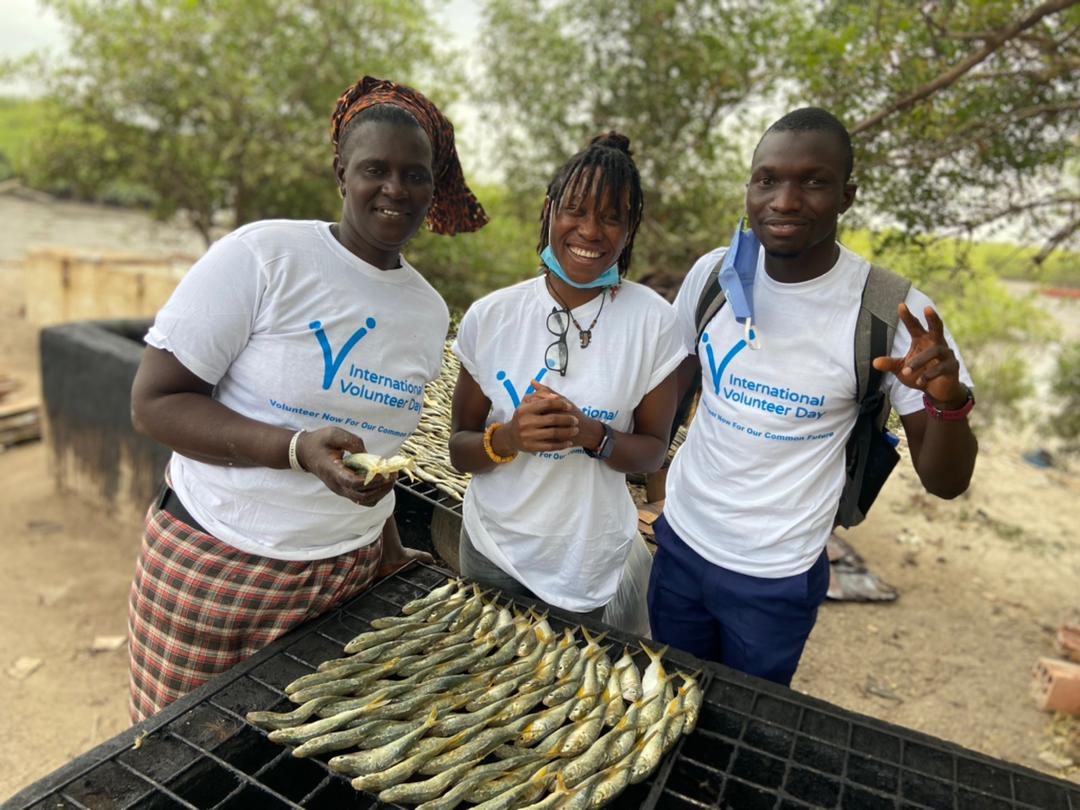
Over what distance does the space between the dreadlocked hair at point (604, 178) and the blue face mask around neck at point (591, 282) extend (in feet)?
0.36

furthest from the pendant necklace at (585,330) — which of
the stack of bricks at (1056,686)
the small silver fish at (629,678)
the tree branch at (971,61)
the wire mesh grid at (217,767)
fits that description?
the stack of bricks at (1056,686)

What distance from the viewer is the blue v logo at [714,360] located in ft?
8.51

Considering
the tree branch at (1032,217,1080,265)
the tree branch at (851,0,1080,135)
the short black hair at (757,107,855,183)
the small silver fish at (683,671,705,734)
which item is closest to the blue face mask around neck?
the short black hair at (757,107,855,183)

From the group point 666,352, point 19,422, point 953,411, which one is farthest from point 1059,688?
point 19,422

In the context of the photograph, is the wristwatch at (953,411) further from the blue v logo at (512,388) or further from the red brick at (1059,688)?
the red brick at (1059,688)

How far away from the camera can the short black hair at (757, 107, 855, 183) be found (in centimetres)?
236

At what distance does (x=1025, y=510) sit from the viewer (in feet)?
29.5

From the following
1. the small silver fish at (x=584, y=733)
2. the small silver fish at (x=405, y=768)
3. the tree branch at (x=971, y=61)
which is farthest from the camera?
the tree branch at (x=971, y=61)

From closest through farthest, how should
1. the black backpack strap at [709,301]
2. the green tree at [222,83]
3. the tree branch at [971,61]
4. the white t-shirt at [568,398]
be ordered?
the white t-shirt at [568,398], the black backpack strap at [709,301], the tree branch at [971,61], the green tree at [222,83]

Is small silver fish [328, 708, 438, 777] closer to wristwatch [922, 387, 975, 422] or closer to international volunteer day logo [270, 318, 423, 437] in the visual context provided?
international volunteer day logo [270, 318, 423, 437]

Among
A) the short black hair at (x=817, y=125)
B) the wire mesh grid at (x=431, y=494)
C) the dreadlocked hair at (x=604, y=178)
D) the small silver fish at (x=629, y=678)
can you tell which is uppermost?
the short black hair at (x=817, y=125)

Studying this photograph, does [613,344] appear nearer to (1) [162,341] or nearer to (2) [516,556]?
(2) [516,556]

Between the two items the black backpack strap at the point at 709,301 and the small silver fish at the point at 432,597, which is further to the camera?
the black backpack strap at the point at 709,301

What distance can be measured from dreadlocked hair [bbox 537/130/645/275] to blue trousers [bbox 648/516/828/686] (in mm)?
1132
